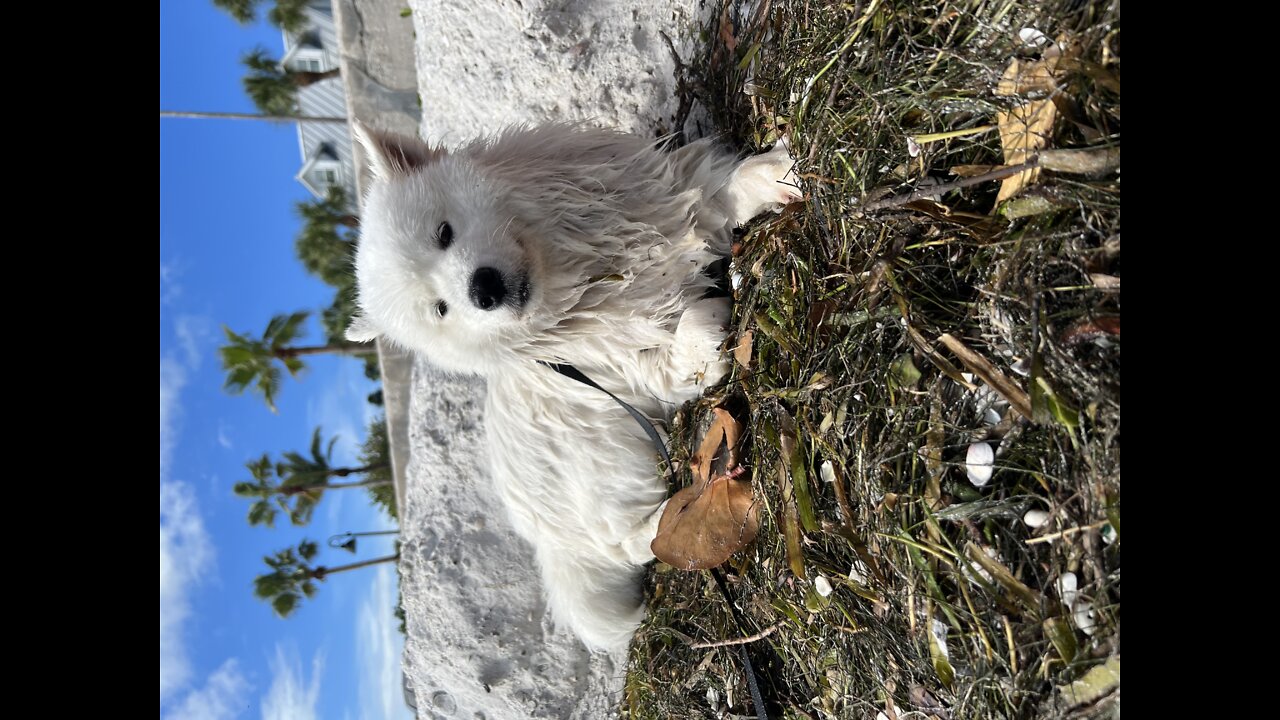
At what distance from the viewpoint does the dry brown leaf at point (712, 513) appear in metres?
2.06

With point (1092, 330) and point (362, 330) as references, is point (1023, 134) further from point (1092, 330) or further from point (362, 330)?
point (362, 330)

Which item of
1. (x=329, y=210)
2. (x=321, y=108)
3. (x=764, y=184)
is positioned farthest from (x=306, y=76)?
(x=764, y=184)

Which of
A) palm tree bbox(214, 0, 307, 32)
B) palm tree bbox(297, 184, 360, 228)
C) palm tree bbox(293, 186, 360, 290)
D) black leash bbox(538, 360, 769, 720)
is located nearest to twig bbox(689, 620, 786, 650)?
black leash bbox(538, 360, 769, 720)

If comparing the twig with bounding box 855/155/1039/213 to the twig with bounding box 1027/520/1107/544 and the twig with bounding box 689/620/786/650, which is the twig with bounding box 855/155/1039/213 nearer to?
the twig with bounding box 1027/520/1107/544

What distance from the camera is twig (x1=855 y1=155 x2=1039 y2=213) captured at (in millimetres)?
1219

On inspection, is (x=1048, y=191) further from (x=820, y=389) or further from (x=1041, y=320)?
(x=820, y=389)

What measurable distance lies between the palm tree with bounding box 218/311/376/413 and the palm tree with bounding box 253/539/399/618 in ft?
5.67

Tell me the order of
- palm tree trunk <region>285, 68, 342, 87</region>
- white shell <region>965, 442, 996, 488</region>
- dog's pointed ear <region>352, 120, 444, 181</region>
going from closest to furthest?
white shell <region>965, 442, 996, 488</region>, dog's pointed ear <region>352, 120, 444, 181</region>, palm tree trunk <region>285, 68, 342, 87</region>

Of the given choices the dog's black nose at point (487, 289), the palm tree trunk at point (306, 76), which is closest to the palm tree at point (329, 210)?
the palm tree trunk at point (306, 76)

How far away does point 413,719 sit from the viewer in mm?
3652
